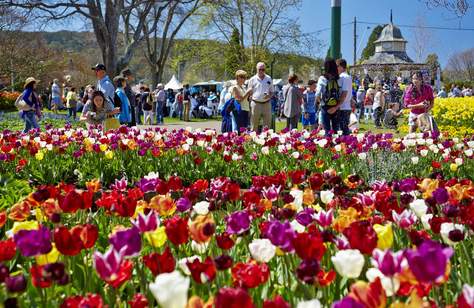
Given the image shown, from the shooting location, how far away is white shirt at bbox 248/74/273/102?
9.55 metres

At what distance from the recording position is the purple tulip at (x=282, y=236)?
1609 mm

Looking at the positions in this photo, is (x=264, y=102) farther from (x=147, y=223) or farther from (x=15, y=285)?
(x=15, y=285)

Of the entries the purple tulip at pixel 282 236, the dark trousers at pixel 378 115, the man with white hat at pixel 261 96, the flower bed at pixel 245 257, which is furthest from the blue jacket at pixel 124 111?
the dark trousers at pixel 378 115

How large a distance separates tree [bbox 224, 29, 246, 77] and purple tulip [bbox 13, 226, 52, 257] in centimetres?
3956

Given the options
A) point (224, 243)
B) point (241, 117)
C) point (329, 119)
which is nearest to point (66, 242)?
point (224, 243)

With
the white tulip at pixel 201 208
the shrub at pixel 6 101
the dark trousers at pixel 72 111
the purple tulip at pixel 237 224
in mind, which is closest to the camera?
the purple tulip at pixel 237 224

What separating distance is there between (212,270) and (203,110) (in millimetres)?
24027

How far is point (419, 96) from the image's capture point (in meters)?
8.97

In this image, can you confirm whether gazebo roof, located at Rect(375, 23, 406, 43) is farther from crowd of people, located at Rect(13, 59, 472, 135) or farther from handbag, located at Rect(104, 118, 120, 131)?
handbag, located at Rect(104, 118, 120, 131)

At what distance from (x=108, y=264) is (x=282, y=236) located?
0.50 meters

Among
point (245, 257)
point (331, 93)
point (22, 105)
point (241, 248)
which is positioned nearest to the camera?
point (245, 257)

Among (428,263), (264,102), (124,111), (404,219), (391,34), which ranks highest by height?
(391,34)

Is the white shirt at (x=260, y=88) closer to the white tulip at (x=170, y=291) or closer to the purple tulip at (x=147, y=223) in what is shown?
the purple tulip at (x=147, y=223)

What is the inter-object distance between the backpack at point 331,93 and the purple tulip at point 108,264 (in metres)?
7.17
